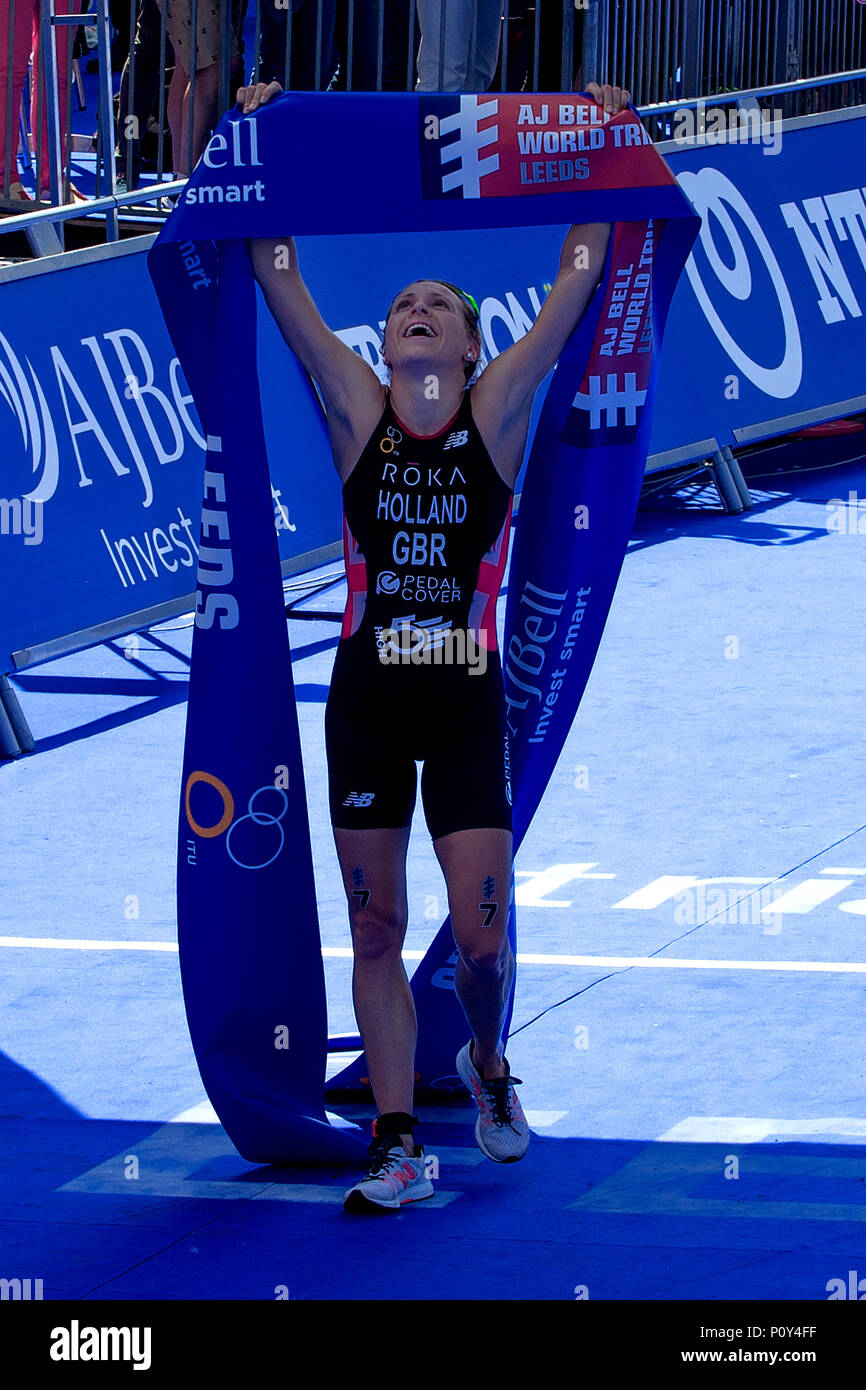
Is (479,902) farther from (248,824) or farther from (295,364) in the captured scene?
(295,364)

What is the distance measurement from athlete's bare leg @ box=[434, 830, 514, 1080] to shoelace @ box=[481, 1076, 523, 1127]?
0.72 ft

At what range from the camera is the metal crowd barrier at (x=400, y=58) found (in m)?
10.8

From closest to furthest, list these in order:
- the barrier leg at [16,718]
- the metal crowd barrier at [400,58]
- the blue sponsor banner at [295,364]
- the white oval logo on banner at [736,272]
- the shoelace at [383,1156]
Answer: the shoelace at [383,1156] → the barrier leg at [16,718] → the blue sponsor banner at [295,364] → the metal crowd barrier at [400,58] → the white oval logo on banner at [736,272]

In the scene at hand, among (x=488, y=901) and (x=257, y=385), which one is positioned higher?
(x=257, y=385)

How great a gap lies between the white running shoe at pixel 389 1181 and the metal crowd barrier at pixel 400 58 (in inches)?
245

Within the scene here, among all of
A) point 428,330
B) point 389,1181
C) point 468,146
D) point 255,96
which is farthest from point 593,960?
point 255,96

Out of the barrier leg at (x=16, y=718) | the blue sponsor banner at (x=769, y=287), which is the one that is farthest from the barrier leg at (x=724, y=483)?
the barrier leg at (x=16, y=718)

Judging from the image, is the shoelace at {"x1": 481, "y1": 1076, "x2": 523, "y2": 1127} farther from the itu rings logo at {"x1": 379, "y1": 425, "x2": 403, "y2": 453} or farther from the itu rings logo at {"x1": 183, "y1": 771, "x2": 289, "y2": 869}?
the itu rings logo at {"x1": 379, "y1": 425, "x2": 403, "y2": 453}

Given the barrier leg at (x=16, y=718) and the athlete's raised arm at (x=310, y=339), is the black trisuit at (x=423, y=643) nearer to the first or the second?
the athlete's raised arm at (x=310, y=339)

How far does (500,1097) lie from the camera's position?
5062 mm

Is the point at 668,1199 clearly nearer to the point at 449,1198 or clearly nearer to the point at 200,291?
the point at 449,1198

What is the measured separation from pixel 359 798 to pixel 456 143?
1722 millimetres
